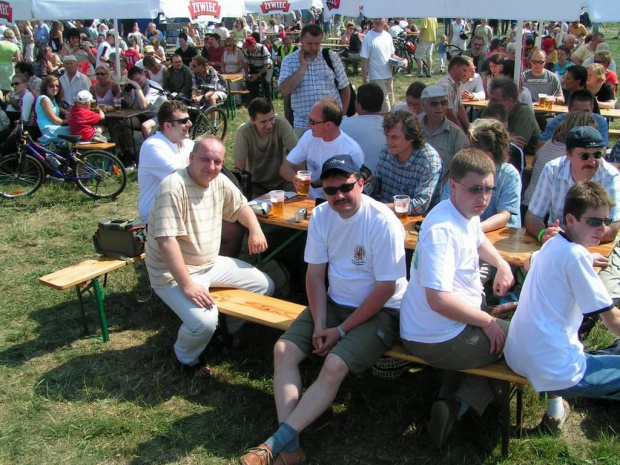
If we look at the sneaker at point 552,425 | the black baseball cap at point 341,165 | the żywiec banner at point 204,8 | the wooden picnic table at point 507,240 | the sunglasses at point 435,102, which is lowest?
the sneaker at point 552,425

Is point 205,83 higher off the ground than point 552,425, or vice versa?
point 205,83

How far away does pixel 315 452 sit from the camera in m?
3.02

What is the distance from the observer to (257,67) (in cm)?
1273

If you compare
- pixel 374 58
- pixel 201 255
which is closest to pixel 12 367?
pixel 201 255

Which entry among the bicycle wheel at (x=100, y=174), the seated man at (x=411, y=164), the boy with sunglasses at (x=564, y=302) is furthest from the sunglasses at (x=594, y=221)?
the bicycle wheel at (x=100, y=174)

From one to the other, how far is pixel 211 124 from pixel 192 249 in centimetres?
654

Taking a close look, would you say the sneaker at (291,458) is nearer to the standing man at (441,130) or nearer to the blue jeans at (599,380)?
the blue jeans at (599,380)

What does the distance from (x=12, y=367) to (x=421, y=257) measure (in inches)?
106

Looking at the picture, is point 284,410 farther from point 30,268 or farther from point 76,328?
point 30,268

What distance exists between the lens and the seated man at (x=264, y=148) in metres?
5.11

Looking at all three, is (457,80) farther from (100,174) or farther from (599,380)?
(599,380)

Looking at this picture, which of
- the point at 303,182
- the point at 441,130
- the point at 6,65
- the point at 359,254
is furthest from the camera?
the point at 6,65

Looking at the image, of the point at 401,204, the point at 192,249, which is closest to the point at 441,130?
the point at 401,204

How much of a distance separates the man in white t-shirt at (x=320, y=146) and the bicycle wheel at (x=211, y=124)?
15.2ft
